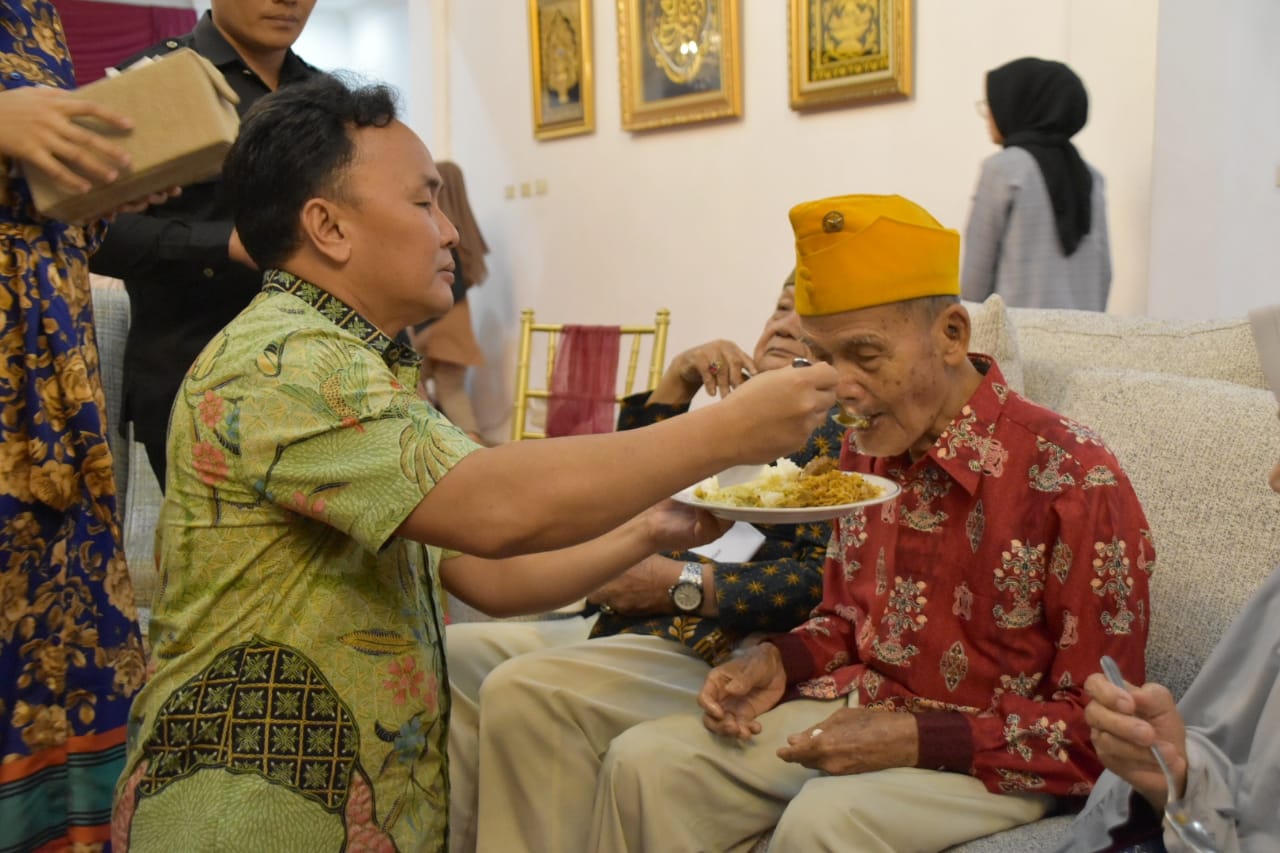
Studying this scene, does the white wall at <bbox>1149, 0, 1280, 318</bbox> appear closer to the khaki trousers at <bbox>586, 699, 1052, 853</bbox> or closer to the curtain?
the khaki trousers at <bbox>586, 699, 1052, 853</bbox>

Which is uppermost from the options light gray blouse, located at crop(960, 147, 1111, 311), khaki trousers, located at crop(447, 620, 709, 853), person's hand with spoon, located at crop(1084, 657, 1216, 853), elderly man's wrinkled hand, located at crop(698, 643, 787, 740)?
light gray blouse, located at crop(960, 147, 1111, 311)

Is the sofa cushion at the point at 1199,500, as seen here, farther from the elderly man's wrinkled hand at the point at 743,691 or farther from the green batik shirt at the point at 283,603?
the green batik shirt at the point at 283,603

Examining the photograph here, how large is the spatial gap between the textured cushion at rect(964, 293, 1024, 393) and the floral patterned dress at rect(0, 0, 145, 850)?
149 centimetres

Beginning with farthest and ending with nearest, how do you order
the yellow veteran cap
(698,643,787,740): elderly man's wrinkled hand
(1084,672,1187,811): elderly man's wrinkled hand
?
(698,643,787,740): elderly man's wrinkled hand → the yellow veteran cap → (1084,672,1187,811): elderly man's wrinkled hand

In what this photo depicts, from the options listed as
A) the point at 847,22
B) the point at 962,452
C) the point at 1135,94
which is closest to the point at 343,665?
the point at 962,452

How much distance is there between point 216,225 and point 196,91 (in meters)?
A: 0.50

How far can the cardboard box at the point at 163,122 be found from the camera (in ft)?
4.88

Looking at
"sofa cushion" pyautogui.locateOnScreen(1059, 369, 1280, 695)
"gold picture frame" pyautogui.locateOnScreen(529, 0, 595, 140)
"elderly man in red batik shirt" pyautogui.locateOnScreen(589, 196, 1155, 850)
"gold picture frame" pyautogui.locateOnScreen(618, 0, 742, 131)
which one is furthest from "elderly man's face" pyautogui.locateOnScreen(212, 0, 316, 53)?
"gold picture frame" pyautogui.locateOnScreen(529, 0, 595, 140)

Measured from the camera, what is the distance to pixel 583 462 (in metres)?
1.21

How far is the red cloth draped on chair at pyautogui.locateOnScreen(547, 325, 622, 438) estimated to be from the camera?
14.8 ft

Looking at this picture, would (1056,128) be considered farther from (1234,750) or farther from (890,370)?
(1234,750)

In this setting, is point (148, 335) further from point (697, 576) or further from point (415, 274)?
point (697, 576)

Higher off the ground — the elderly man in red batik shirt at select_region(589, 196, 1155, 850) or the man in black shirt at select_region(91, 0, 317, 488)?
the man in black shirt at select_region(91, 0, 317, 488)

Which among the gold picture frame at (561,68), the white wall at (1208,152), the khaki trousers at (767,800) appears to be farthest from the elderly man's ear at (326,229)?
the gold picture frame at (561,68)
